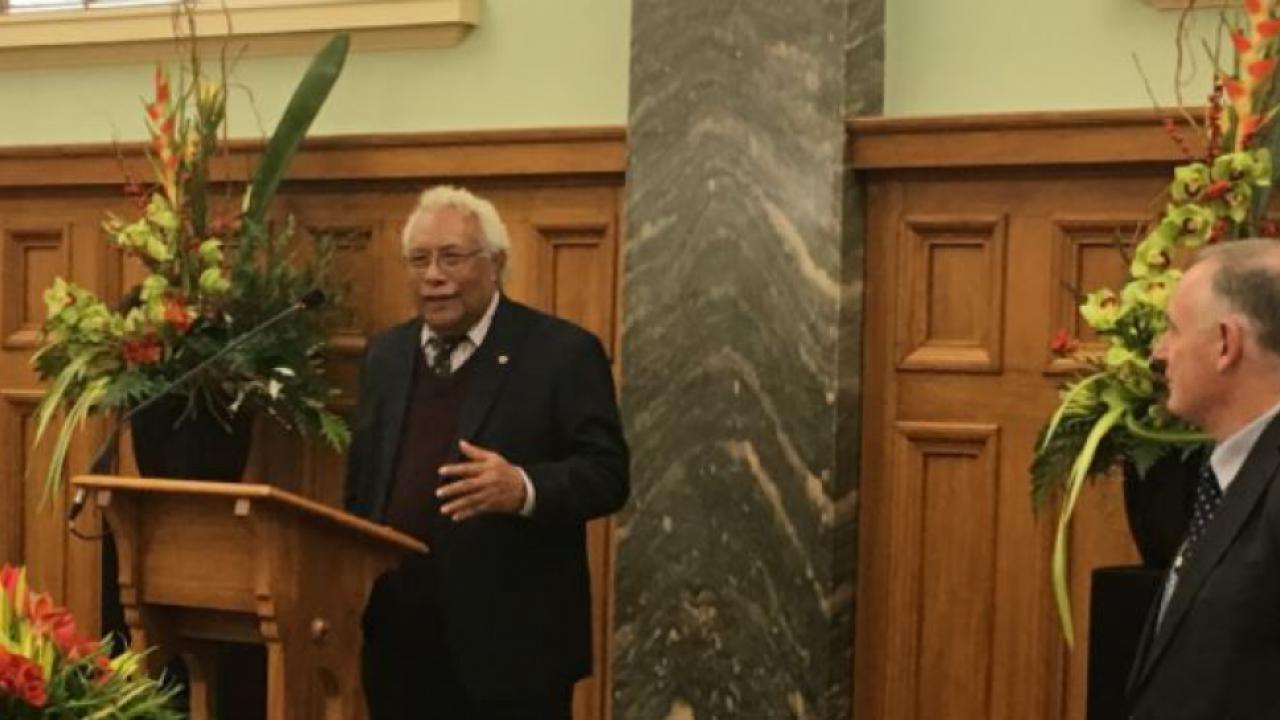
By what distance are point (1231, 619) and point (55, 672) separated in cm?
155

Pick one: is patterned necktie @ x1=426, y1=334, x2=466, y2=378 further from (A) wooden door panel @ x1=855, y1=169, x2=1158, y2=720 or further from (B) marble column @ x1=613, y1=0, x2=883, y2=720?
(A) wooden door panel @ x1=855, y1=169, x2=1158, y2=720

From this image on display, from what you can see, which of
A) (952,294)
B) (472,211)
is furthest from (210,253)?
(952,294)

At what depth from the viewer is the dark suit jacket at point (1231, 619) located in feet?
9.60

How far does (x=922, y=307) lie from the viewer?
5.40 m

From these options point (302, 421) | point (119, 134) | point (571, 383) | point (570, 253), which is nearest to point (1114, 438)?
point (571, 383)

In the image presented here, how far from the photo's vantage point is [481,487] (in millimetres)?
4289

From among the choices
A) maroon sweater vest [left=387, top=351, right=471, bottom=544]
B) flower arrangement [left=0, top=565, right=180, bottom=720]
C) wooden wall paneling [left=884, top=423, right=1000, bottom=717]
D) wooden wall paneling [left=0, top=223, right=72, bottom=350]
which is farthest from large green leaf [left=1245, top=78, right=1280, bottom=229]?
wooden wall paneling [left=0, top=223, right=72, bottom=350]

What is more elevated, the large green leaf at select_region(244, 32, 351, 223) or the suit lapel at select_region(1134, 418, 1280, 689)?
the large green leaf at select_region(244, 32, 351, 223)

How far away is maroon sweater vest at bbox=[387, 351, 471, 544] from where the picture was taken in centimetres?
455

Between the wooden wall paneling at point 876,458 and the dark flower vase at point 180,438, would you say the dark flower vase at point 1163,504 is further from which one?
the dark flower vase at point 180,438

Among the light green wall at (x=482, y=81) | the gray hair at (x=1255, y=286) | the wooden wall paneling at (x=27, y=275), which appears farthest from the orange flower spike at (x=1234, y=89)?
the wooden wall paneling at (x=27, y=275)

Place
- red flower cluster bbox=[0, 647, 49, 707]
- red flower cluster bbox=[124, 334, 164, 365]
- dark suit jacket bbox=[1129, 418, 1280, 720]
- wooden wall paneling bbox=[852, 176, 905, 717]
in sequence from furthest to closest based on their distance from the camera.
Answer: red flower cluster bbox=[124, 334, 164, 365] < wooden wall paneling bbox=[852, 176, 905, 717] < dark suit jacket bbox=[1129, 418, 1280, 720] < red flower cluster bbox=[0, 647, 49, 707]

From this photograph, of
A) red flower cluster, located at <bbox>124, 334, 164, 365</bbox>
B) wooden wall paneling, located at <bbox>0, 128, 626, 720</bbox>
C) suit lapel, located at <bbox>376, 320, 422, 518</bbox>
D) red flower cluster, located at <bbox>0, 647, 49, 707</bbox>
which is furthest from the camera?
wooden wall paneling, located at <bbox>0, 128, 626, 720</bbox>

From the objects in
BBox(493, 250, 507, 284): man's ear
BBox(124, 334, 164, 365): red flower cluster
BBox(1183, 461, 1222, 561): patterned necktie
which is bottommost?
BBox(1183, 461, 1222, 561): patterned necktie
